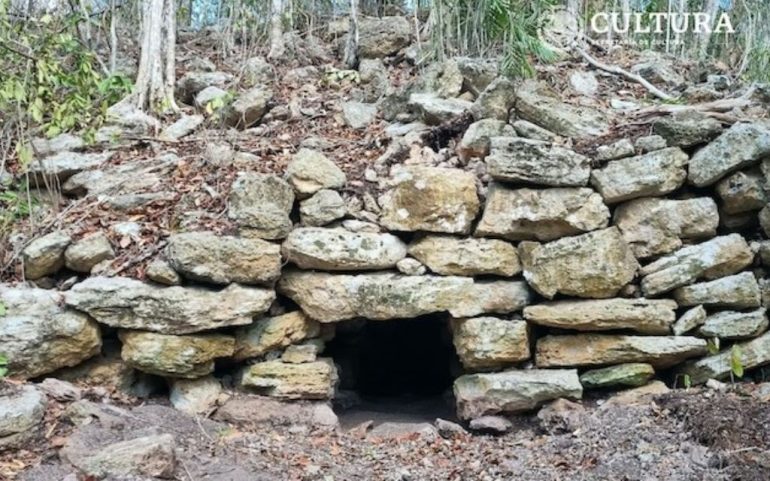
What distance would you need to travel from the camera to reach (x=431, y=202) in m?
4.37

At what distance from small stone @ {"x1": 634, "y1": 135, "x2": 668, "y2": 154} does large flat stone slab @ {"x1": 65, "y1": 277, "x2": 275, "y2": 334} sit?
2986 millimetres

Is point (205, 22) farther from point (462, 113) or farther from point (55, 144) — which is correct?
point (462, 113)

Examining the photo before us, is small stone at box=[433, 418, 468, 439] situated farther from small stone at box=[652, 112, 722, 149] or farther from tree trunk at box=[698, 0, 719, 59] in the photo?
tree trunk at box=[698, 0, 719, 59]

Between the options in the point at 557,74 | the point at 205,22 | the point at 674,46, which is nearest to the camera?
the point at 557,74

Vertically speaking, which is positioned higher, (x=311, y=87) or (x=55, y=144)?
(x=311, y=87)

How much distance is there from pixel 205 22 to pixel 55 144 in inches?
160

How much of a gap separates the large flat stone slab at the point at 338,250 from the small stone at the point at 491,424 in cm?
116

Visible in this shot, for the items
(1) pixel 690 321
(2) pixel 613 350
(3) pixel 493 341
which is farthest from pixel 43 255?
(1) pixel 690 321

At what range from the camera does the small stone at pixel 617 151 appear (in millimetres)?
4461

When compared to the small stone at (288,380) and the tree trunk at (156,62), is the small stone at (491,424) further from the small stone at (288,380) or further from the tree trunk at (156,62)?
the tree trunk at (156,62)

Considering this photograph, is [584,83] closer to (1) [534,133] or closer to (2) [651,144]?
(1) [534,133]

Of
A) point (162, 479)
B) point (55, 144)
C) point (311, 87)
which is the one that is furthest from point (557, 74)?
point (162, 479)

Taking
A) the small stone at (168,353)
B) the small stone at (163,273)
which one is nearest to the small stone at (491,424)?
the small stone at (168,353)

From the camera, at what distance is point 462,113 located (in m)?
5.12
